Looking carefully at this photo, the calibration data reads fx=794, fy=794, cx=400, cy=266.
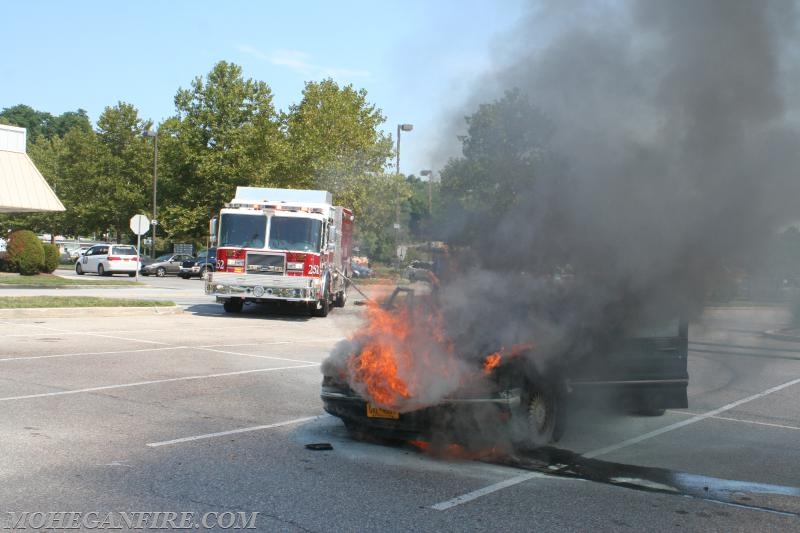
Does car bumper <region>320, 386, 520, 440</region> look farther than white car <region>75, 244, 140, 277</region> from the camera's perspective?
No

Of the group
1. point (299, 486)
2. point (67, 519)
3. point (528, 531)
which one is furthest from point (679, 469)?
point (67, 519)

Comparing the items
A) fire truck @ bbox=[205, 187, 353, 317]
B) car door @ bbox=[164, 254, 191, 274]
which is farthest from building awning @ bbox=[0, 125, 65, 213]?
car door @ bbox=[164, 254, 191, 274]

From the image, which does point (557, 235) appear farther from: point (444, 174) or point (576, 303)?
point (444, 174)

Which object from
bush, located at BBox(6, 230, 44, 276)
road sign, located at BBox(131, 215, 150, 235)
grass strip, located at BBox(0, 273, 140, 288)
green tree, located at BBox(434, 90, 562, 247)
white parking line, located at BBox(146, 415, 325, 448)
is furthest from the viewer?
bush, located at BBox(6, 230, 44, 276)

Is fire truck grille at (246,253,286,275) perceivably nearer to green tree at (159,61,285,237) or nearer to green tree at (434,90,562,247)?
green tree at (434,90,562,247)

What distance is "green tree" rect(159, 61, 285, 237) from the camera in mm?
45969

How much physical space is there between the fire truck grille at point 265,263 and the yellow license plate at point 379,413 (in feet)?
44.0

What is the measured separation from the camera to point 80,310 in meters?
19.1

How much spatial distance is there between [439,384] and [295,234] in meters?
13.9

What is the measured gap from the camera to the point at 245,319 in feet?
66.8

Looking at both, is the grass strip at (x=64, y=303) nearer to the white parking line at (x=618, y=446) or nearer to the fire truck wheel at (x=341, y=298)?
the fire truck wheel at (x=341, y=298)

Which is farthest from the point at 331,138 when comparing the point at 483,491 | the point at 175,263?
the point at 483,491

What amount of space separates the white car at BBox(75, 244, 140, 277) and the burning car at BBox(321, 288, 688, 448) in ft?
124

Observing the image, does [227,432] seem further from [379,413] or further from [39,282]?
[39,282]
